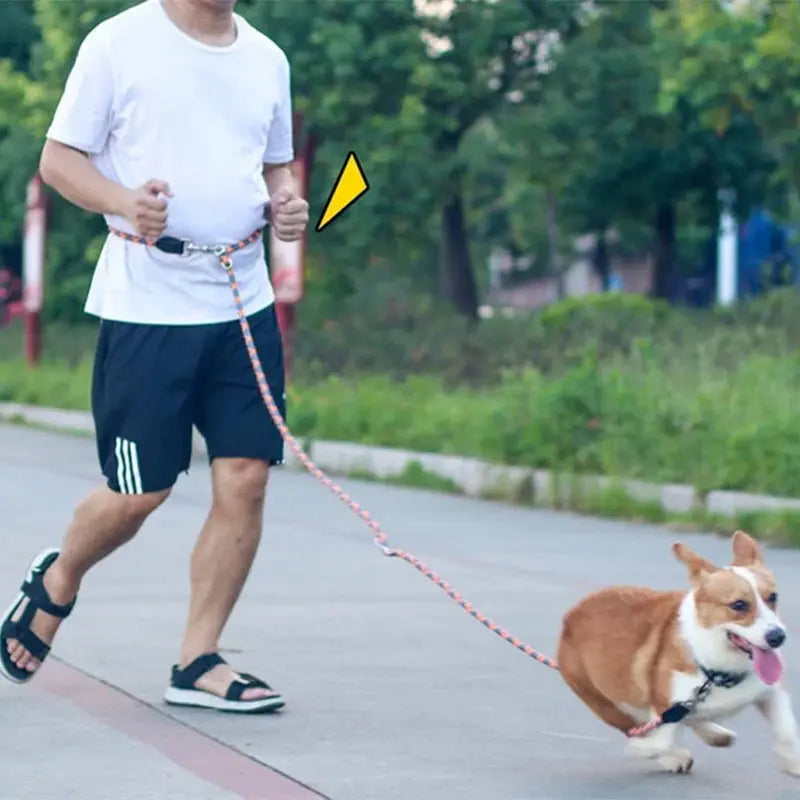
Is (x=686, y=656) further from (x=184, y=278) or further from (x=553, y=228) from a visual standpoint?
(x=553, y=228)

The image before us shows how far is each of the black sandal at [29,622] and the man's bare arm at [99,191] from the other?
1035mm

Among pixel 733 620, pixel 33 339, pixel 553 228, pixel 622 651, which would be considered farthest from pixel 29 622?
pixel 553 228

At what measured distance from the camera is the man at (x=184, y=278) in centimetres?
577

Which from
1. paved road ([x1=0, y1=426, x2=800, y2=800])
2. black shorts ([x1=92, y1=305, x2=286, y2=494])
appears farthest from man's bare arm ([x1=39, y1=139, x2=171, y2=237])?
paved road ([x1=0, y1=426, x2=800, y2=800])

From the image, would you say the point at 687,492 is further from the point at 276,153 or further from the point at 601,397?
the point at 276,153

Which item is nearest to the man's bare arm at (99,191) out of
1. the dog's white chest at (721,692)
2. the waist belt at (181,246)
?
the waist belt at (181,246)

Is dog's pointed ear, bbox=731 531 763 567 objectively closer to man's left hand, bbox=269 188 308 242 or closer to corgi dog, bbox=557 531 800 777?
corgi dog, bbox=557 531 800 777

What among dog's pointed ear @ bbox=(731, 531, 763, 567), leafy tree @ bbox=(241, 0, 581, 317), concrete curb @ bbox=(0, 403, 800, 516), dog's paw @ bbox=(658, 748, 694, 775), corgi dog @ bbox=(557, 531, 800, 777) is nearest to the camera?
corgi dog @ bbox=(557, 531, 800, 777)

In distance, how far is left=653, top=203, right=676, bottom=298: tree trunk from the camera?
100ft

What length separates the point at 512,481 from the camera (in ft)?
42.4

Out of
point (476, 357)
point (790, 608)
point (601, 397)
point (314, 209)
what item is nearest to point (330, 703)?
point (790, 608)

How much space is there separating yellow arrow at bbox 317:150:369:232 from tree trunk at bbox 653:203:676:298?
24.6m

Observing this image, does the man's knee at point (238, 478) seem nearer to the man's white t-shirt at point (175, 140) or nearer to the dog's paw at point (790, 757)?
the man's white t-shirt at point (175, 140)

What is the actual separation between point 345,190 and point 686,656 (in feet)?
5.23
